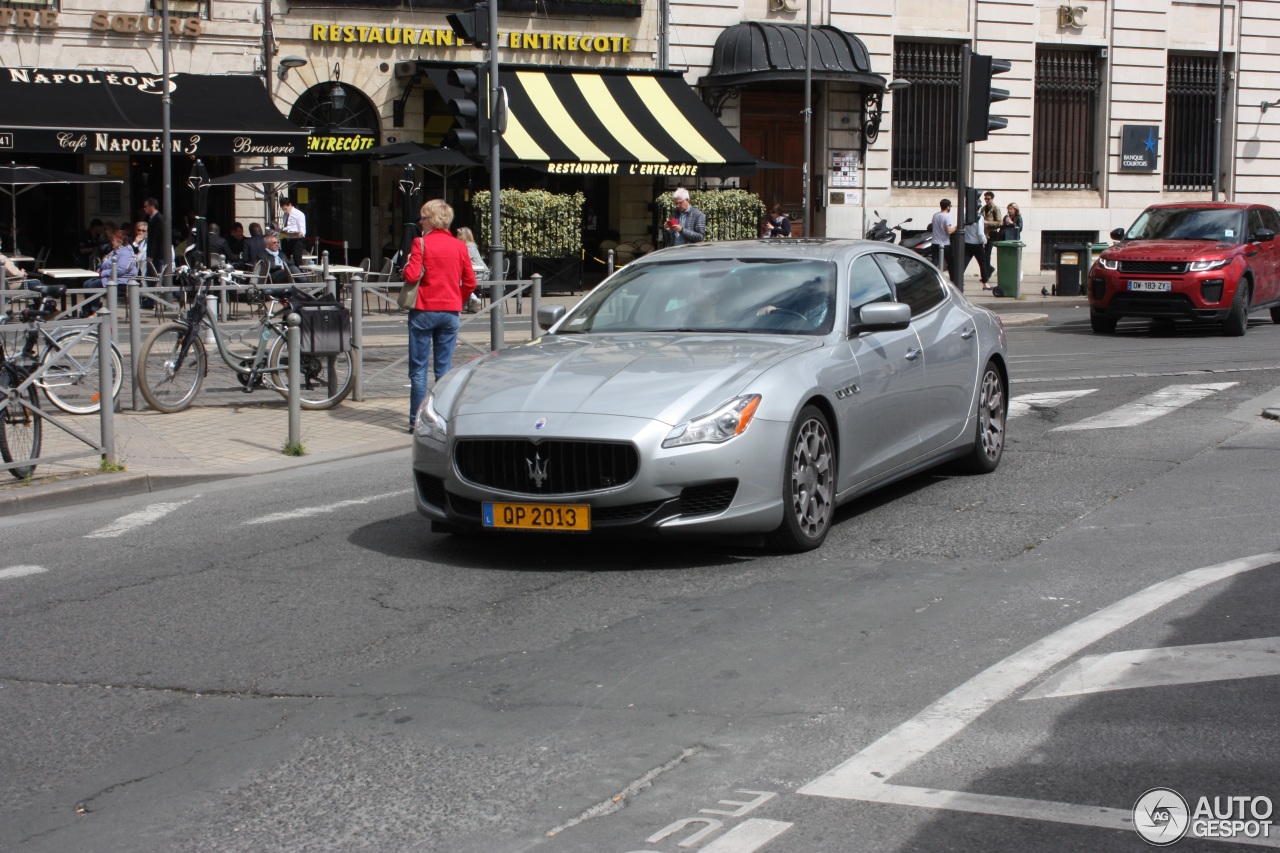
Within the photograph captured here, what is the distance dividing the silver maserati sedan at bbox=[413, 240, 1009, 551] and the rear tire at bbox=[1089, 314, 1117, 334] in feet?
40.4

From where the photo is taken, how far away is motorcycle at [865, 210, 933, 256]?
28.3 m

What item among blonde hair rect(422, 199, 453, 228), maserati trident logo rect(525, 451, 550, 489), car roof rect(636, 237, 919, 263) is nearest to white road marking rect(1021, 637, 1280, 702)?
maserati trident logo rect(525, 451, 550, 489)

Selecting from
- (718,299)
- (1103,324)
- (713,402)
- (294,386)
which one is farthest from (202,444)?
(1103,324)

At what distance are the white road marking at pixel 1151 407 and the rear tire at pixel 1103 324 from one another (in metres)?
6.38

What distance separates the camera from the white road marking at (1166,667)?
5348 millimetres

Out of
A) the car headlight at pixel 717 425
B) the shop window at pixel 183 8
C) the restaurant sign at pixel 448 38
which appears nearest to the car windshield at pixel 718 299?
the car headlight at pixel 717 425

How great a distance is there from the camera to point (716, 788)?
4457mm

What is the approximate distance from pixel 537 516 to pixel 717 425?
3.00 ft

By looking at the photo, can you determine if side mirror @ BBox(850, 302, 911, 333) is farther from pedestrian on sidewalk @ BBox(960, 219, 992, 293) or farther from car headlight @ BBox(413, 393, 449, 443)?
pedestrian on sidewalk @ BBox(960, 219, 992, 293)

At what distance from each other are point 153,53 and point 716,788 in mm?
25527

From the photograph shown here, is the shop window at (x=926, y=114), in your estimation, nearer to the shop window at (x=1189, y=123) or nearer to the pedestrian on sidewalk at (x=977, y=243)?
the pedestrian on sidewalk at (x=977, y=243)

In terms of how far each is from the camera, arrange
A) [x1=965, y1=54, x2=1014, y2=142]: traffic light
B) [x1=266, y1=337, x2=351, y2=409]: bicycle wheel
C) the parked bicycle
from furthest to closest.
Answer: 1. [x1=965, y1=54, x2=1014, y2=142]: traffic light
2. [x1=266, y1=337, x2=351, y2=409]: bicycle wheel
3. the parked bicycle

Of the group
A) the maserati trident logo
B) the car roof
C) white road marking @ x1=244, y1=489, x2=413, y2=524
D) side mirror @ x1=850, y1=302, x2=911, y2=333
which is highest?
the car roof

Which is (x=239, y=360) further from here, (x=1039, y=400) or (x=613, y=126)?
(x=613, y=126)
